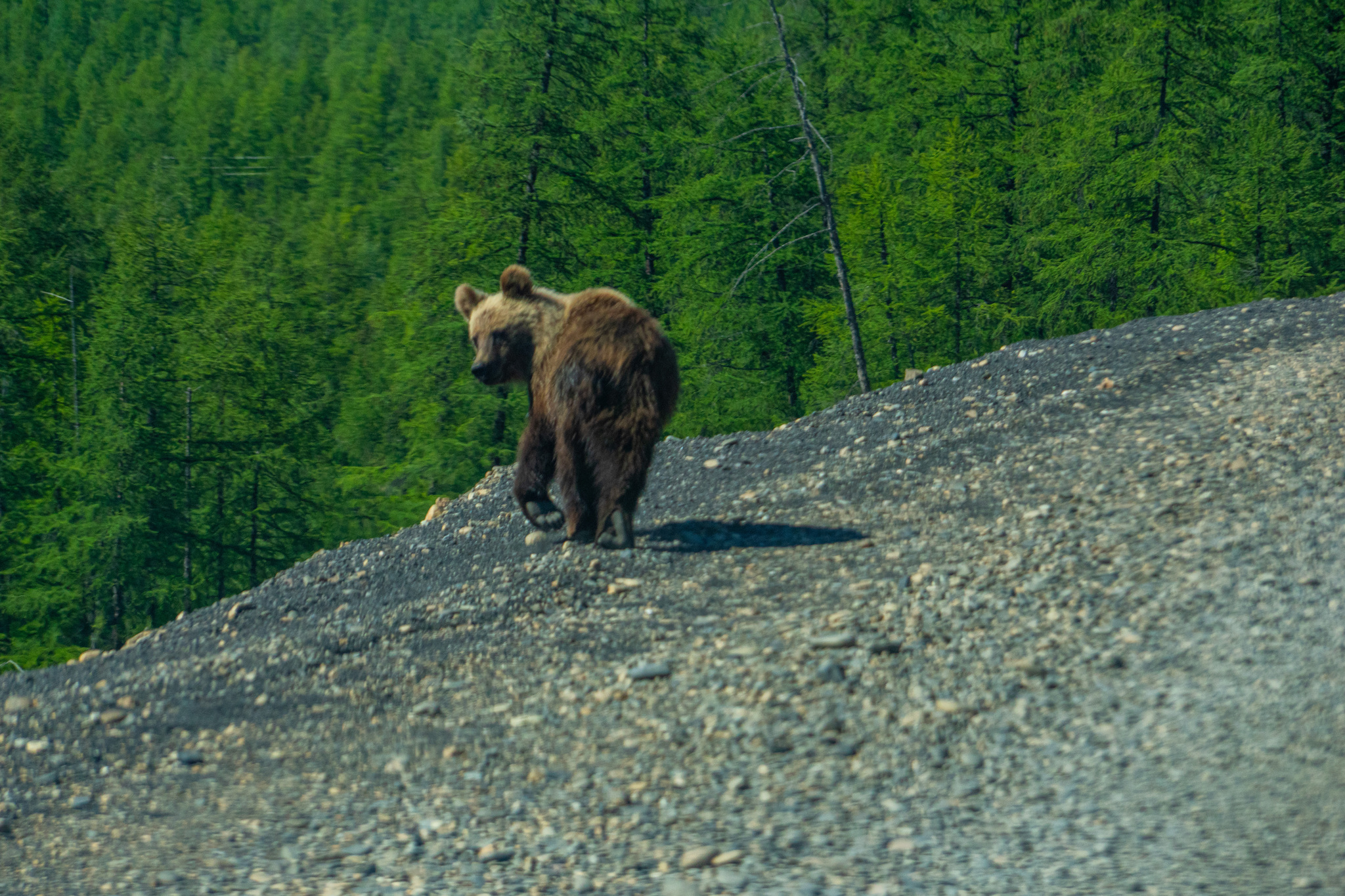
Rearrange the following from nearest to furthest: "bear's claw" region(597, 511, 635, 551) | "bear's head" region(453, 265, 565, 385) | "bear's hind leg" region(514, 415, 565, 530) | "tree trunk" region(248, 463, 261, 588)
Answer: "bear's claw" region(597, 511, 635, 551) < "bear's hind leg" region(514, 415, 565, 530) < "bear's head" region(453, 265, 565, 385) < "tree trunk" region(248, 463, 261, 588)

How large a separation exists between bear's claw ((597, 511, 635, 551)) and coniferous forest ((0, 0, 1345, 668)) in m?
11.1

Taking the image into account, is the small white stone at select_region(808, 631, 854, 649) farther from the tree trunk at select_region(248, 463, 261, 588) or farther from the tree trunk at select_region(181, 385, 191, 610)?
the tree trunk at select_region(248, 463, 261, 588)

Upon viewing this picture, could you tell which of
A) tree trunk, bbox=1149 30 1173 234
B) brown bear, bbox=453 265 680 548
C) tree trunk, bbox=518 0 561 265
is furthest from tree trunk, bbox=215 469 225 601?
brown bear, bbox=453 265 680 548

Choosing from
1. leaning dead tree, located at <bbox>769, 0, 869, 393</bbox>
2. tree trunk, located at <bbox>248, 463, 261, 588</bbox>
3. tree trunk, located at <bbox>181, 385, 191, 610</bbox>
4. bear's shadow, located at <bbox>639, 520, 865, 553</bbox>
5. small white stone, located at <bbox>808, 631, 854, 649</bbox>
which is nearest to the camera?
small white stone, located at <bbox>808, 631, 854, 649</bbox>

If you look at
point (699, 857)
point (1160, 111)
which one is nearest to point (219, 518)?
point (1160, 111)

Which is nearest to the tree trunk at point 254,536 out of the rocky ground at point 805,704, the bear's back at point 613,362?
the rocky ground at point 805,704

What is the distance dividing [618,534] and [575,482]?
0.44 m

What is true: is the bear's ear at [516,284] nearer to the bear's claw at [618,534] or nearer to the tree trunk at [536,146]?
the bear's claw at [618,534]

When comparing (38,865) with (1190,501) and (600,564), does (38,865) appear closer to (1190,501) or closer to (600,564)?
(600,564)

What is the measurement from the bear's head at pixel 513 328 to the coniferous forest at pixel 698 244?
10.1 metres

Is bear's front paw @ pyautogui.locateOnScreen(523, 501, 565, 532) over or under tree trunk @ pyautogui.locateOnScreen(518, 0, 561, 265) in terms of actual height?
under

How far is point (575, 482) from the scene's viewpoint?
7434 mm

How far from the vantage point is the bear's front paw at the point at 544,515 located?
8.09 m

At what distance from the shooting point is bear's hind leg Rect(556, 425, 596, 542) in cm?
732
